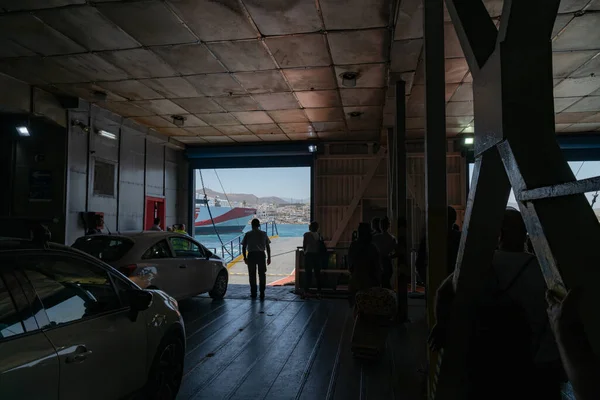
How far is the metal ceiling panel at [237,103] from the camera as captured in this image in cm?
885

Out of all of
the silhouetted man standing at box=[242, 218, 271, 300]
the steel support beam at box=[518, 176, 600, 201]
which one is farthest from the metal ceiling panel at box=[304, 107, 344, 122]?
the steel support beam at box=[518, 176, 600, 201]

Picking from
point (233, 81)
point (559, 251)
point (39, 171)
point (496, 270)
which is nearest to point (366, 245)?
Result: point (496, 270)

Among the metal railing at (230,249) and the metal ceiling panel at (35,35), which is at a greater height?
the metal ceiling panel at (35,35)

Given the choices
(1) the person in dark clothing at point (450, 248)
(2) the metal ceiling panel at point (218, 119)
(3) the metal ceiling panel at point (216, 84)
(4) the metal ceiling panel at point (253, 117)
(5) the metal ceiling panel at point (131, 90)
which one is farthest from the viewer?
(2) the metal ceiling panel at point (218, 119)

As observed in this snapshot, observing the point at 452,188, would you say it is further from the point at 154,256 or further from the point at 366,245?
the point at 154,256

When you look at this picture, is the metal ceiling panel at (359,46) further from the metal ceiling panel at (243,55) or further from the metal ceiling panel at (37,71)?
the metal ceiling panel at (37,71)


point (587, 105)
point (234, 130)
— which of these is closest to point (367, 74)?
point (234, 130)

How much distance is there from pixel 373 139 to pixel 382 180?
1.48 meters

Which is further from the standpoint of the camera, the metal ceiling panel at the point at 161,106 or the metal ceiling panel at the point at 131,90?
the metal ceiling panel at the point at 161,106

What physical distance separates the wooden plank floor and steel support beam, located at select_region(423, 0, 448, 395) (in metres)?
1.03

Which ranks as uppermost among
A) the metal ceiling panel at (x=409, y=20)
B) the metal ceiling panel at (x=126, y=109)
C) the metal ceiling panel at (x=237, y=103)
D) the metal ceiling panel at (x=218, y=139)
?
the metal ceiling panel at (x=237, y=103)

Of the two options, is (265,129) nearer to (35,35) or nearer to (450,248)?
(35,35)

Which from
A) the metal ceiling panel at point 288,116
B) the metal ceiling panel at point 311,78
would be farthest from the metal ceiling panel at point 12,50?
the metal ceiling panel at point 288,116

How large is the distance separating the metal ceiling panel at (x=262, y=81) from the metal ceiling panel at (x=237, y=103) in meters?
0.58
